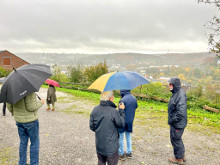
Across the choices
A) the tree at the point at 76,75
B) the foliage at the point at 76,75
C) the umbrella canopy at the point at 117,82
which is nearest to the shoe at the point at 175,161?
the umbrella canopy at the point at 117,82

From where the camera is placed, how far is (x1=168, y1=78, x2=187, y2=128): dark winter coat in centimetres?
356

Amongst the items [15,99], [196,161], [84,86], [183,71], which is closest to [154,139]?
[196,161]

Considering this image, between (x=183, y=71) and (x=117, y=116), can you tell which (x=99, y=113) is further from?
(x=183, y=71)

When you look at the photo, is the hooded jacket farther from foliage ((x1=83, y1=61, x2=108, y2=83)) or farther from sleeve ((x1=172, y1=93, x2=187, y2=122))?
foliage ((x1=83, y1=61, x2=108, y2=83))

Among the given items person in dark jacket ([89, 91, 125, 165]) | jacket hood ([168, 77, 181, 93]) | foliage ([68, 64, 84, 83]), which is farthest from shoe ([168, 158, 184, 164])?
foliage ([68, 64, 84, 83])

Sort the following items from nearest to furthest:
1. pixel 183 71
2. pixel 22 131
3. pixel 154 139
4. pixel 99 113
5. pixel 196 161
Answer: pixel 99 113
pixel 22 131
pixel 196 161
pixel 154 139
pixel 183 71

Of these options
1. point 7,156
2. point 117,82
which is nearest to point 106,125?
point 117,82

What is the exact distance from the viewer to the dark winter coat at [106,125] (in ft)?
8.91

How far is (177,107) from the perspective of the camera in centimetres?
359

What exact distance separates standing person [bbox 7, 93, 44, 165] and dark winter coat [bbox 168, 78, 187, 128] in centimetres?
290

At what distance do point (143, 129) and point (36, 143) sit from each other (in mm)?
4016

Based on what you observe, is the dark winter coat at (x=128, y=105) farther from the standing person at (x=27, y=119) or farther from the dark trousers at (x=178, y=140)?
the standing person at (x=27, y=119)

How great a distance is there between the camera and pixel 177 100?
142 inches

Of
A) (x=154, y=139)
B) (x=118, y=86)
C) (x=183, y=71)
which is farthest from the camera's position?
(x=183, y=71)
